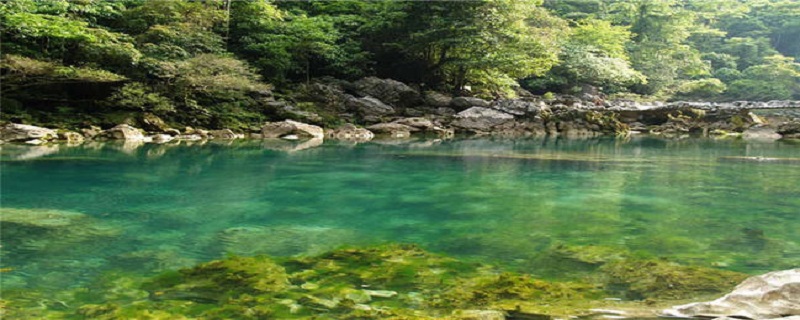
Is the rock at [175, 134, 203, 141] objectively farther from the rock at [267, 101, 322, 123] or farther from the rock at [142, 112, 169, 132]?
the rock at [267, 101, 322, 123]

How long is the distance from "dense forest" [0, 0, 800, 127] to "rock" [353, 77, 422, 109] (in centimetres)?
112

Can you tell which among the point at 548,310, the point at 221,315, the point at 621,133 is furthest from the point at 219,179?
the point at 621,133

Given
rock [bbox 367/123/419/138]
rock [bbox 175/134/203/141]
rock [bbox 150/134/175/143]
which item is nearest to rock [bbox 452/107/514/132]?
rock [bbox 367/123/419/138]

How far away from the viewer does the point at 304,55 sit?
25.8 metres

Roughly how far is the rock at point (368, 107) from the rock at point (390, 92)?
830 mm

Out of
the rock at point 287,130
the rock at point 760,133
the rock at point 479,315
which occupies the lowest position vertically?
the rock at point 479,315

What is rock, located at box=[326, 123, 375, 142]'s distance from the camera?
70.3 ft

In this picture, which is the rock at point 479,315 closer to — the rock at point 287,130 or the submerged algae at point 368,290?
the submerged algae at point 368,290

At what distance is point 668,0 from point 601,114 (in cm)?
1941

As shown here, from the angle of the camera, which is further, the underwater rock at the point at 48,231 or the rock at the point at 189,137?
the rock at the point at 189,137

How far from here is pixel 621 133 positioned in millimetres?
25125

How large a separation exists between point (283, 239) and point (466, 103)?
22.0 metres

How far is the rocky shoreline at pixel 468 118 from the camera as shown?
917 inches

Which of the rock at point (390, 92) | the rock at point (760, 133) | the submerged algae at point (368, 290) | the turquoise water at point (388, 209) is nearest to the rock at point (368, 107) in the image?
the rock at point (390, 92)
